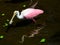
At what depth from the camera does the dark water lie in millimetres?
3518

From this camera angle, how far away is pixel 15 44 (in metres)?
3.47

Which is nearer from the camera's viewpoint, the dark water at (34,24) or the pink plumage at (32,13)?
the dark water at (34,24)

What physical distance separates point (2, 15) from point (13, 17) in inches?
12.4

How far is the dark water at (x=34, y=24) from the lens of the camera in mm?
3518

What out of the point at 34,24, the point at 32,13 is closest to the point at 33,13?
the point at 32,13

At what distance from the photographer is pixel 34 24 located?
3951mm

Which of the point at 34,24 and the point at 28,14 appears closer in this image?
the point at 34,24

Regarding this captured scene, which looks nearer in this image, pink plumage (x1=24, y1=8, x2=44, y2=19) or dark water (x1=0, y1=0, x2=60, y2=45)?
dark water (x1=0, y1=0, x2=60, y2=45)

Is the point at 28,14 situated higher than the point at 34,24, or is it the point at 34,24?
the point at 28,14

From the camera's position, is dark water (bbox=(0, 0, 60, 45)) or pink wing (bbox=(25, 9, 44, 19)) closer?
dark water (bbox=(0, 0, 60, 45))

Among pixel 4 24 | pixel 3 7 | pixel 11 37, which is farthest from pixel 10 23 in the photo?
pixel 3 7

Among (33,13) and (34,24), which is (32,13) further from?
(34,24)

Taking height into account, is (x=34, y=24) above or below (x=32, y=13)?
below

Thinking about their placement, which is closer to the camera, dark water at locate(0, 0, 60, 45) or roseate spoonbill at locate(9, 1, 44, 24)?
dark water at locate(0, 0, 60, 45)
